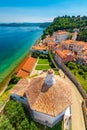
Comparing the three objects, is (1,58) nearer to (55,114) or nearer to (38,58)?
(38,58)

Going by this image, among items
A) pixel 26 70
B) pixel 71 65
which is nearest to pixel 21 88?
pixel 26 70

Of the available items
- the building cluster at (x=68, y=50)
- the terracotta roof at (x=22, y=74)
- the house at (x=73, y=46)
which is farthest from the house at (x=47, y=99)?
the house at (x=73, y=46)

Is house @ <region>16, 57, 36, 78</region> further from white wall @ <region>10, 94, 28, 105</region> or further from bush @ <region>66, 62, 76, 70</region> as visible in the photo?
white wall @ <region>10, 94, 28, 105</region>

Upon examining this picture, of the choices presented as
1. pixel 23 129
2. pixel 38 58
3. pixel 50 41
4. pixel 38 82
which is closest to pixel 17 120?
pixel 23 129

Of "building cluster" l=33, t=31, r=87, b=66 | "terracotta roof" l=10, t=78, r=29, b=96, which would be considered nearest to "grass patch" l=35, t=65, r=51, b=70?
"building cluster" l=33, t=31, r=87, b=66

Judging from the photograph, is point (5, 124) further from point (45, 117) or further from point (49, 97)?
point (49, 97)

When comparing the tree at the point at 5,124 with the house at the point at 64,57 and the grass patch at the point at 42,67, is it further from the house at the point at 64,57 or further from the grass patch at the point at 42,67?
the house at the point at 64,57

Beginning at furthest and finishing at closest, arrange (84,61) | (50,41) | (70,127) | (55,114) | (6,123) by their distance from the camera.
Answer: (50,41)
(84,61)
(70,127)
(55,114)
(6,123)
